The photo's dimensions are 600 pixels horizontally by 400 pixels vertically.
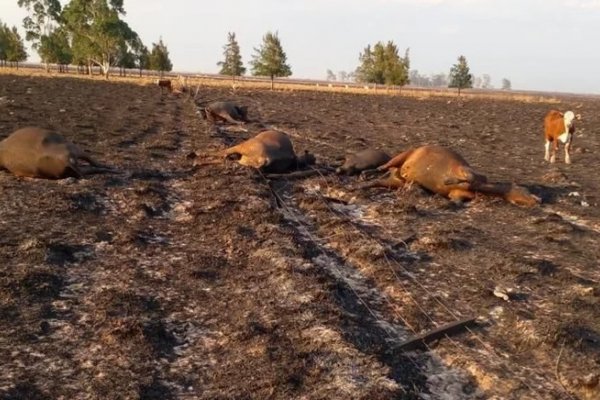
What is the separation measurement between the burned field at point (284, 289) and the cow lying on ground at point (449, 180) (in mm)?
242

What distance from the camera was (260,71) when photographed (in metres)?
65.7

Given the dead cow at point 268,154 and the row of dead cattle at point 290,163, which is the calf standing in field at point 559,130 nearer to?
the row of dead cattle at point 290,163

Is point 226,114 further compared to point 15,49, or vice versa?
point 15,49

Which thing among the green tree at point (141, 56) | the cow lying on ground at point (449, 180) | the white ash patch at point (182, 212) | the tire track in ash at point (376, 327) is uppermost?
the green tree at point (141, 56)

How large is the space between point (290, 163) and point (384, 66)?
2335 inches

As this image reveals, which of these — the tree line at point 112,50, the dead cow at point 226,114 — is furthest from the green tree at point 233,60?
the dead cow at point 226,114

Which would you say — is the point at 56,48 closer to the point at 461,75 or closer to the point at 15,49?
the point at 15,49

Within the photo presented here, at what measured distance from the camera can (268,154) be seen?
1171 centimetres

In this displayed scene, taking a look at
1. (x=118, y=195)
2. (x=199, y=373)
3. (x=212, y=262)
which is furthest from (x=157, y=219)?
(x=199, y=373)

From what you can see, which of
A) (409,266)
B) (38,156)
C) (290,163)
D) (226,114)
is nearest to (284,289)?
(409,266)

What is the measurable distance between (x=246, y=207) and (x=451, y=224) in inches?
127

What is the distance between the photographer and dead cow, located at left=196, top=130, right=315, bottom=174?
1170 centimetres

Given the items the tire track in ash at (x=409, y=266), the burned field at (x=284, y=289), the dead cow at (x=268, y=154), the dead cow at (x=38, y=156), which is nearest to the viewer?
the burned field at (x=284, y=289)

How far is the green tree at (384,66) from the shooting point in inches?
2635
